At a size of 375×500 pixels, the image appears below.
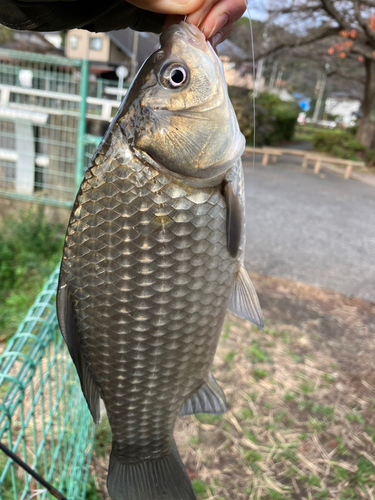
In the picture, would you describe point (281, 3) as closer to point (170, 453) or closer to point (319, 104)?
point (170, 453)

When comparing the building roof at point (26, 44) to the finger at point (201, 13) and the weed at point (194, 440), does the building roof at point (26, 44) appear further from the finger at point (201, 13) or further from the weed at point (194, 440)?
the finger at point (201, 13)

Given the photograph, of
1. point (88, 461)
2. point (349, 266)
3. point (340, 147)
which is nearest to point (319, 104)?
point (340, 147)

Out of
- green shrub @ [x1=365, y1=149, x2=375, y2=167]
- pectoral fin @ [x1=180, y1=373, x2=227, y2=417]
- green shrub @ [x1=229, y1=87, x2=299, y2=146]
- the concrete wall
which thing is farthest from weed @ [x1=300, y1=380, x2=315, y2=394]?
the concrete wall

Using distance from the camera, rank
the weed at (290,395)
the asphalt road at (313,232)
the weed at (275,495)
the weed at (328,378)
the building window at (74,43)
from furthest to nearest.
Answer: the building window at (74,43) → the asphalt road at (313,232) → the weed at (328,378) → the weed at (290,395) → the weed at (275,495)

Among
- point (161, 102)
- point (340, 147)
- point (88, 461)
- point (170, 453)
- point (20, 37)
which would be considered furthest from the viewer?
point (20, 37)

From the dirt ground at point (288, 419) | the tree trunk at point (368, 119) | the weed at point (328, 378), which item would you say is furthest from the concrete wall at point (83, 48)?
the weed at point (328, 378)

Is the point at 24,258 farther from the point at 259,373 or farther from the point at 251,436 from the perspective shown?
the point at 251,436
